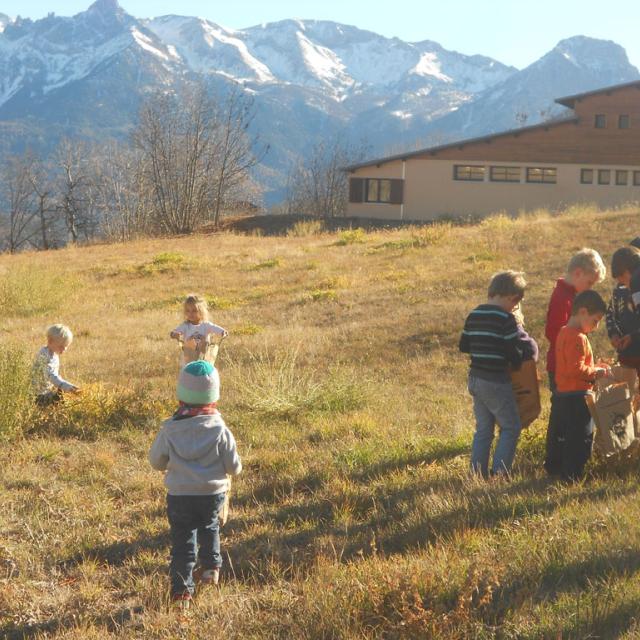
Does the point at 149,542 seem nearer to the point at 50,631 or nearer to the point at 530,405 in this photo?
the point at 50,631

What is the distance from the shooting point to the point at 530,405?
5.53m

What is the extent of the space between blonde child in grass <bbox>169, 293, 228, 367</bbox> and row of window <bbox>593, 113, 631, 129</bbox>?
3445 cm

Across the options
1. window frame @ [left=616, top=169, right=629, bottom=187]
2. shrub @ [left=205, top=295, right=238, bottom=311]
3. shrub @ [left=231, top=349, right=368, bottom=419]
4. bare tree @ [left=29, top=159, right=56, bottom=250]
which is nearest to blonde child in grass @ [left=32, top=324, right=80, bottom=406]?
shrub @ [left=231, top=349, right=368, bottom=419]

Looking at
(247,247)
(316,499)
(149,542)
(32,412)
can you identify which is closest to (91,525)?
(149,542)

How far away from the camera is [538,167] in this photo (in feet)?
126

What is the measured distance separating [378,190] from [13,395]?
116 ft

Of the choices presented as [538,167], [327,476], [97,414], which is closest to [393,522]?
[327,476]

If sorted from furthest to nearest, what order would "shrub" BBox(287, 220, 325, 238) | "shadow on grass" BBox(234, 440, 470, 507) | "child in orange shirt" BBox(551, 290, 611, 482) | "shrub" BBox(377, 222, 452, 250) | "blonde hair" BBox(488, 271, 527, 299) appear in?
"shrub" BBox(287, 220, 325, 238), "shrub" BBox(377, 222, 452, 250), "shadow on grass" BBox(234, 440, 470, 507), "blonde hair" BBox(488, 271, 527, 299), "child in orange shirt" BBox(551, 290, 611, 482)

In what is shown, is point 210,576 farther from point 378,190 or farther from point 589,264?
point 378,190

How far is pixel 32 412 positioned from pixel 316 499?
3314mm

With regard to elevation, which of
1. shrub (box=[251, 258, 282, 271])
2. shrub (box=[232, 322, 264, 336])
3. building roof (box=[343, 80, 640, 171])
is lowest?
shrub (box=[232, 322, 264, 336])

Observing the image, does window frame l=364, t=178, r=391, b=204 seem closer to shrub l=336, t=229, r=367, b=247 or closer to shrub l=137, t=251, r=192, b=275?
shrub l=336, t=229, r=367, b=247

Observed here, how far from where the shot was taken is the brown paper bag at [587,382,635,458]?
512 centimetres

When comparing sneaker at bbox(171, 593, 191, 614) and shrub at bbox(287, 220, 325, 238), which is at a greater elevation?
shrub at bbox(287, 220, 325, 238)
